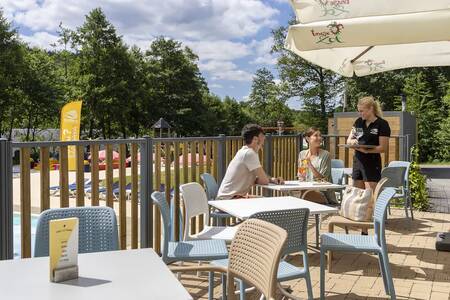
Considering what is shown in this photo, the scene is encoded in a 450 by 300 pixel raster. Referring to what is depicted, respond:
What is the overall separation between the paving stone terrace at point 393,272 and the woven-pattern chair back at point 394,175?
0.86m

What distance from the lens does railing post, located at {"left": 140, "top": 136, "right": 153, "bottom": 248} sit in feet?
14.4

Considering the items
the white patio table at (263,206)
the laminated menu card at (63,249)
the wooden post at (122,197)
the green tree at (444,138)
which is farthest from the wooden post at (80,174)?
the green tree at (444,138)

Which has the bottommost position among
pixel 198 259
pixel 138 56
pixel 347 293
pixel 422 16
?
pixel 347 293

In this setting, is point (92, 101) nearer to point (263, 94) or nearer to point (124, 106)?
point (124, 106)

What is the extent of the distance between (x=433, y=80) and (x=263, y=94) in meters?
22.0

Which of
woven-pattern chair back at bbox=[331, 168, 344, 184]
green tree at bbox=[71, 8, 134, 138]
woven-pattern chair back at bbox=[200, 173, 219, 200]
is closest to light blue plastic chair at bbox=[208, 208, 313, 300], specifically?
woven-pattern chair back at bbox=[200, 173, 219, 200]

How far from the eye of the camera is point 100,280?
186 cm

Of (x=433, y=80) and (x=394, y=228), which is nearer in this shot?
(x=394, y=228)

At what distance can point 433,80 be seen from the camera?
31844 mm

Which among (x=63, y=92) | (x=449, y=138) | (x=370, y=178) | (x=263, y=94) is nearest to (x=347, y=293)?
(x=370, y=178)

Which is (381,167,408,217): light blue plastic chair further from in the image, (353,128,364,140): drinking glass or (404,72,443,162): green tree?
(404,72,443,162): green tree

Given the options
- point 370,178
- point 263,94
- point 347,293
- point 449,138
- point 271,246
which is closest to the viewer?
point 271,246

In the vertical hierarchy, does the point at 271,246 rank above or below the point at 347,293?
above

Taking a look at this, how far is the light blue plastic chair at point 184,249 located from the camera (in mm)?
3205
